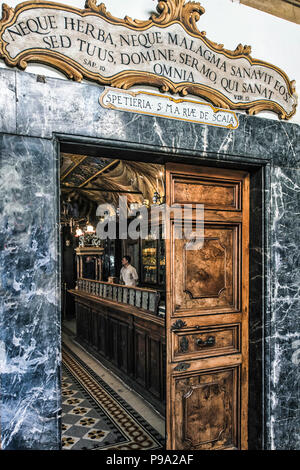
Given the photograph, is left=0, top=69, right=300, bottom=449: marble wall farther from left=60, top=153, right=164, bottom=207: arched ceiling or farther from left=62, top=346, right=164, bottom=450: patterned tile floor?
left=60, top=153, right=164, bottom=207: arched ceiling

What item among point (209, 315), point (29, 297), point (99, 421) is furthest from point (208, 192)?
point (99, 421)

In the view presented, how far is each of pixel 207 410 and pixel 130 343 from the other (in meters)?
2.57

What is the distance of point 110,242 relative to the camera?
12812mm

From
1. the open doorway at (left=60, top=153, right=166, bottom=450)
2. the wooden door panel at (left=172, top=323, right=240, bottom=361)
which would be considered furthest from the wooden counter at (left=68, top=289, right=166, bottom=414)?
the wooden door panel at (left=172, top=323, right=240, bottom=361)

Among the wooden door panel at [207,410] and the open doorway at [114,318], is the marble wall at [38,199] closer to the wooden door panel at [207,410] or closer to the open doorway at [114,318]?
the wooden door panel at [207,410]

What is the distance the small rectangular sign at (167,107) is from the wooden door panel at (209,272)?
0.84m

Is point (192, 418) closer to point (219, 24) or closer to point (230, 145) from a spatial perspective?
point (230, 145)

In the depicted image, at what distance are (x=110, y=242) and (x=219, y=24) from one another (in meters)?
10.2

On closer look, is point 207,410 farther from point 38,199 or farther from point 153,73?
point 153,73

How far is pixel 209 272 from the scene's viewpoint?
312 cm

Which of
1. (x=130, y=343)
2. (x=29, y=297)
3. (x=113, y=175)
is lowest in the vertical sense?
(x=130, y=343)

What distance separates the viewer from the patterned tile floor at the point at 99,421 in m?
3.83
